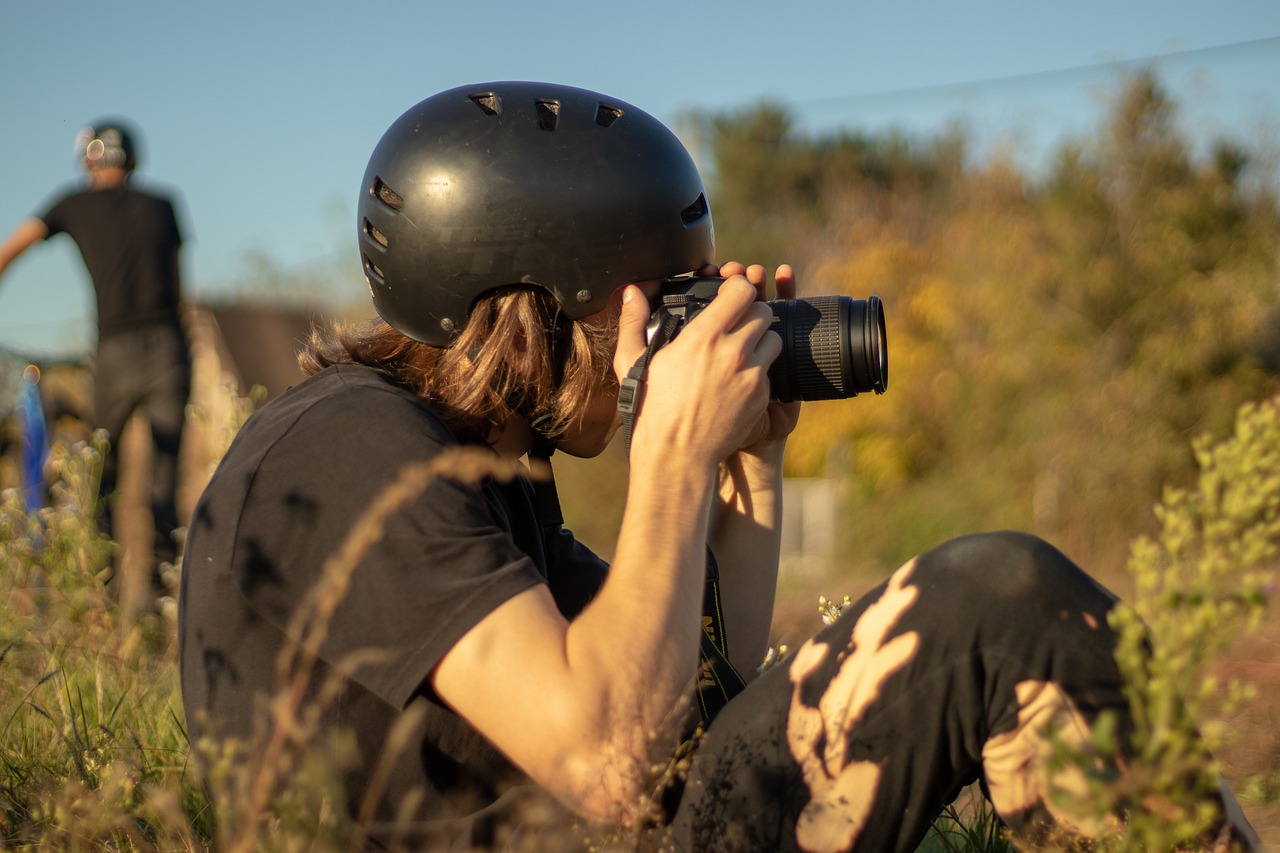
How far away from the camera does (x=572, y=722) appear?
1.42 metres

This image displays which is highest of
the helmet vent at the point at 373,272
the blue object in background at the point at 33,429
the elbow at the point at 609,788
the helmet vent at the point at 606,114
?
the helmet vent at the point at 606,114

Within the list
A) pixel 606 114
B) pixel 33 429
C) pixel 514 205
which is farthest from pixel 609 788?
pixel 33 429

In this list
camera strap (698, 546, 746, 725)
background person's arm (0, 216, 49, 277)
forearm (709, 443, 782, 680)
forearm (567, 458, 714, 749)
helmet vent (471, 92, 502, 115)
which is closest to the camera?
forearm (567, 458, 714, 749)

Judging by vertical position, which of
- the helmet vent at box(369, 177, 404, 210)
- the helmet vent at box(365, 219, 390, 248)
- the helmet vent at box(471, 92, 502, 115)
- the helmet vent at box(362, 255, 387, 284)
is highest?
the helmet vent at box(471, 92, 502, 115)

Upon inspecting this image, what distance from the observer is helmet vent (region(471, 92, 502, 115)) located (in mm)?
2139

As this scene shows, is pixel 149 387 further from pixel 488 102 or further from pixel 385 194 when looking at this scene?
Answer: pixel 488 102

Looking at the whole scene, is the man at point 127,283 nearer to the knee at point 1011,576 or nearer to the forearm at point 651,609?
the forearm at point 651,609

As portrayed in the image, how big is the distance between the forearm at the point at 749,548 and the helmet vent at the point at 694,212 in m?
0.50

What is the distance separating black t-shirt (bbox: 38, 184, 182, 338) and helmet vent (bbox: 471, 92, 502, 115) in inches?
157

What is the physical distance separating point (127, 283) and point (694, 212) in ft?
13.7

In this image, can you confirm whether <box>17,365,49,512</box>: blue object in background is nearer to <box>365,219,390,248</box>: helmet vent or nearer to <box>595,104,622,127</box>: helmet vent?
<box>365,219,390,248</box>: helmet vent

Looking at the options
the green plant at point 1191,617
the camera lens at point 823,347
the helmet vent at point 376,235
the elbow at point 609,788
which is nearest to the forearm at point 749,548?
the camera lens at point 823,347

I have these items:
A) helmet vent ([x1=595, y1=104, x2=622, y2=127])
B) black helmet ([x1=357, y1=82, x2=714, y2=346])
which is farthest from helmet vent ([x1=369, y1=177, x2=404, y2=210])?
helmet vent ([x1=595, y1=104, x2=622, y2=127])

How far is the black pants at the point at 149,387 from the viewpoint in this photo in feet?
18.0
